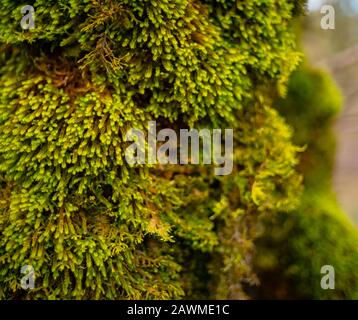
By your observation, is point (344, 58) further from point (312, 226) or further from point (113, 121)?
point (113, 121)

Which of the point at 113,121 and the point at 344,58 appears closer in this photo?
the point at 113,121

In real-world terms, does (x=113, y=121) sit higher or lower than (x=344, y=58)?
lower

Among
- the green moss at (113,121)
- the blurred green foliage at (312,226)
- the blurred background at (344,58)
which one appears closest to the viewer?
the green moss at (113,121)

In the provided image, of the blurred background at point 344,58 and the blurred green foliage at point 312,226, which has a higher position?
the blurred background at point 344,58

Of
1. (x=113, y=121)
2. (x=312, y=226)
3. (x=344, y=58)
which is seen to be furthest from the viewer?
(x=344, y=58)

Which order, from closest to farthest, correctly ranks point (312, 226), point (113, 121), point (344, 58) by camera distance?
point (113, 121) → point (312, 226) → point (344, 58)

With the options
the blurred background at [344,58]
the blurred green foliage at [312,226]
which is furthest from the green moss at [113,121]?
the blurred background at [344,58]

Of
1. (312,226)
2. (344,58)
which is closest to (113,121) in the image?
(312,226)

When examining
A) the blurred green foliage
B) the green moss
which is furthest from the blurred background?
the green moss

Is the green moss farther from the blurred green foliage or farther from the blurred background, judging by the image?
the blurred background

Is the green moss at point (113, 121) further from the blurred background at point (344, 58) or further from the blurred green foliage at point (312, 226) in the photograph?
the blurred background at point (344, 58)

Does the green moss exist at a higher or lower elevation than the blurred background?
lower

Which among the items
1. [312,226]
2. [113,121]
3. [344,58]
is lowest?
[312,226]
